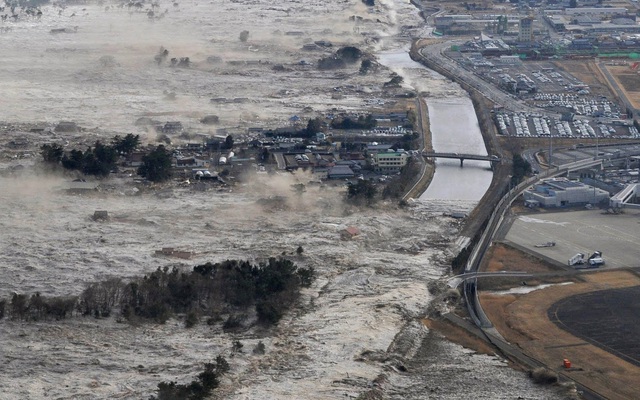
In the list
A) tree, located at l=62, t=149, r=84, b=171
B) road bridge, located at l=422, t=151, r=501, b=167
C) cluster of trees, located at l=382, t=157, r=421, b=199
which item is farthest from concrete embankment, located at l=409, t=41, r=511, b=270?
tree, located at l=62, t=149, r=84, b=171

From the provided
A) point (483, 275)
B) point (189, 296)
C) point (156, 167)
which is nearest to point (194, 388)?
point (189, 296)

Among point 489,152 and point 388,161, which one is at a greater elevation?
point 388,161

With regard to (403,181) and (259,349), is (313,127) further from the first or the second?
(259,349)

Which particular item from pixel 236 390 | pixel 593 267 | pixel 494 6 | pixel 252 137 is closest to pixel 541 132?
pixel 252 137

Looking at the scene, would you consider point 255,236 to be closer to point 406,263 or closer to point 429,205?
point 406,263

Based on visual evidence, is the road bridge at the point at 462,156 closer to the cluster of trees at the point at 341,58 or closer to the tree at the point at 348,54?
the cluster of trees at the point at 341,58
